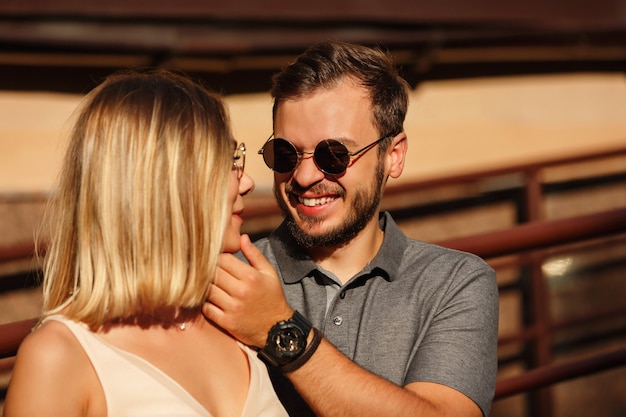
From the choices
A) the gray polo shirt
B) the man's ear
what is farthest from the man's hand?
the man's ear

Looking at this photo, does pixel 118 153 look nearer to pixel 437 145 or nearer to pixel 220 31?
pixel 220 31

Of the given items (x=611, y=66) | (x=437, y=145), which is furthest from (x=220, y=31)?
(x=611, y=66)

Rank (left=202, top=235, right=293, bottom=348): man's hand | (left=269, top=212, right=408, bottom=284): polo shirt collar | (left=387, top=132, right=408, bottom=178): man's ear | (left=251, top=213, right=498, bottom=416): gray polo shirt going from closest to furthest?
(left=202, top=235, right=293, bottom=348): man's hand, (left=251, top=213, right=498, bottom=416): gray polo shirt, (left=269, top=212, right=408, bottom=284): polo shirt collar, (left=387, top=132, right=408, bottom=178): man's ear

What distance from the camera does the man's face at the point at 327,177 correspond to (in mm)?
2432

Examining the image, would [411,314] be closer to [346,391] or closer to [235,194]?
[346,391]

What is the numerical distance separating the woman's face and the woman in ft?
0.15

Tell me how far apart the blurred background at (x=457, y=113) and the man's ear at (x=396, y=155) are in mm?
2309

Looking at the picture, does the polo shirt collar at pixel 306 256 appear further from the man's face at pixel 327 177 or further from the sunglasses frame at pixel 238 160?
the sunglasses frame at pixel 238 160

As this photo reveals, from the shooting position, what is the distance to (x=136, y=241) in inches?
69.9

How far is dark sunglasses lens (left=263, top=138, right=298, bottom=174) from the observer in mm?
2439

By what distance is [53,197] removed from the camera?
1906 millimetres

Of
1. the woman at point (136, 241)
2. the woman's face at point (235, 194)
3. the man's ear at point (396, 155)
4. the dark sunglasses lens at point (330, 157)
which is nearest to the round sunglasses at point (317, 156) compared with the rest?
the dark sunglasses lens at point (330, 157)

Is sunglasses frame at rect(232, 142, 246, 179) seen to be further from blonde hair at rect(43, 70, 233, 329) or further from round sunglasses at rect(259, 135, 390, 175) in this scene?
round sunglasses at rect(259, 135, 390, 175)

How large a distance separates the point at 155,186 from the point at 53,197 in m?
0.27
